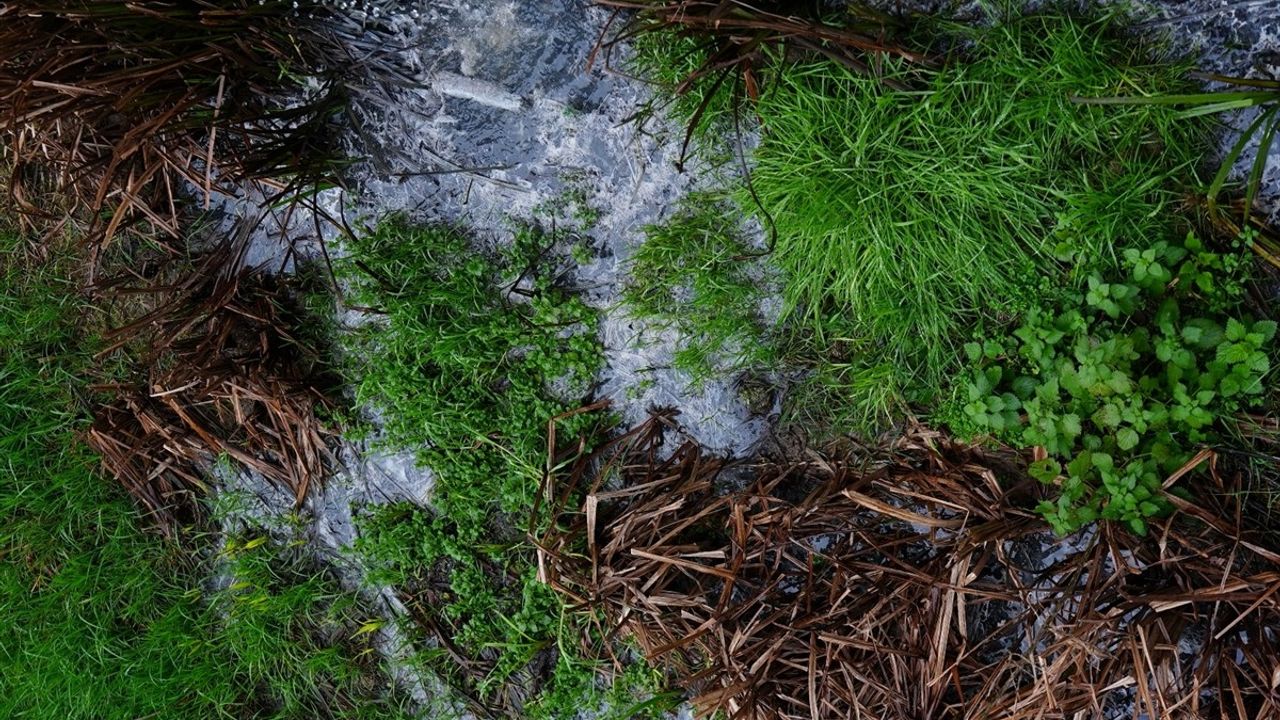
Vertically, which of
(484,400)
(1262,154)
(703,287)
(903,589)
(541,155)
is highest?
(1262,154)

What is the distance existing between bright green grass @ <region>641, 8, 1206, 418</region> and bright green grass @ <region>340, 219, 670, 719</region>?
0.85 metres

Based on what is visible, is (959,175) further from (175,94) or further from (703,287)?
(175,94)

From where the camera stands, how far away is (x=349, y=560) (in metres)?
3.29

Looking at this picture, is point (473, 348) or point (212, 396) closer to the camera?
point (473, 348)

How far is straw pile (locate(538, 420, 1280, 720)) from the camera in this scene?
237 centimetres

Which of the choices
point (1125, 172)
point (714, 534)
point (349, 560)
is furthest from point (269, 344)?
point (1125, 172)

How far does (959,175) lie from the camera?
2.41m

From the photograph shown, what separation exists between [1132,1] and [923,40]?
585 millimetres

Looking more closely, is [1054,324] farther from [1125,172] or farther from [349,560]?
[349,560]

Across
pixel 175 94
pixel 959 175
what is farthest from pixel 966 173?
pixel 175 94

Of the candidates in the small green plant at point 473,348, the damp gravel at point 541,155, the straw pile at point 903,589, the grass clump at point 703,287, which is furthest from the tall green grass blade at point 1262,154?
the small green plant at point 473,348

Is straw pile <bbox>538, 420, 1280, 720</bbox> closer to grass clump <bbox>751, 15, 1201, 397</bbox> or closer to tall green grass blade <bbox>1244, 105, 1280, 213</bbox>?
grass clump <bbox>751, 15, 1201, 397</bbox>

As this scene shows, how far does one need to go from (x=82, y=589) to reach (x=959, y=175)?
3868 millimetres

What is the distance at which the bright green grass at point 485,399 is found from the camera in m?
2.88
